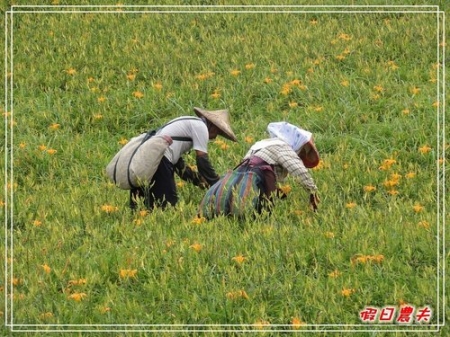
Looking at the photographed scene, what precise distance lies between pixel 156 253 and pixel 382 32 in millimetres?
5784

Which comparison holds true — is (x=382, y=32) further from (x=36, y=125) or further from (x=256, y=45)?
(x=36, y=125)

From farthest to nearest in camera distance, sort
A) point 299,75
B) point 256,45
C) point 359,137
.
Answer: point 256,45
point 299,75
point 359,137

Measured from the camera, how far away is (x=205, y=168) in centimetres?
676

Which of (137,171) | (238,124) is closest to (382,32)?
(238,124)

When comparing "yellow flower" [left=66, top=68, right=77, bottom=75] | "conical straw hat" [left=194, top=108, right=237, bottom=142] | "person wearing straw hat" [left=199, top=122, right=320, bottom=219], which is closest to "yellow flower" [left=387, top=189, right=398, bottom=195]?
"person wearing straw hat" [left=199, top=122, right=320, bottom=219]

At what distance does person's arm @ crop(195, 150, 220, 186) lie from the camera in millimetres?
6691

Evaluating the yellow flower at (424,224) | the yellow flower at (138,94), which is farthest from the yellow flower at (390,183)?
the yellow flower at (138,94)

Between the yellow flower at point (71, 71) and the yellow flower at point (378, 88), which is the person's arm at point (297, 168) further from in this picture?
the yellow flower at point (71, 71)

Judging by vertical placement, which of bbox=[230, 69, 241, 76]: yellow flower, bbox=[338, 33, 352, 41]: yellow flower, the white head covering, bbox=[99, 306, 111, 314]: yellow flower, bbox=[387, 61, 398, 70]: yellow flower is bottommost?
bbox=[99, 306, 111, 314]: yellow flower

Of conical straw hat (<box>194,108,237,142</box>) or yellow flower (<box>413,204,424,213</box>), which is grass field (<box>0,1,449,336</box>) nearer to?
yellow flower (<box>413,204,424,213</box>)

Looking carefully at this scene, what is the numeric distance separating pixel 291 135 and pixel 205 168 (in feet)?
2.21

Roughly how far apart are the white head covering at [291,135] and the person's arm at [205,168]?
0.52 metres

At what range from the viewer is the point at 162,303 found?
16.8 ft

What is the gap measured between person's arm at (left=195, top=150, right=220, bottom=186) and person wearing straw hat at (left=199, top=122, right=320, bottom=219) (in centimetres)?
32
